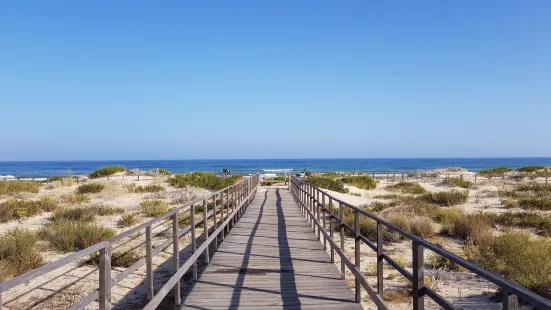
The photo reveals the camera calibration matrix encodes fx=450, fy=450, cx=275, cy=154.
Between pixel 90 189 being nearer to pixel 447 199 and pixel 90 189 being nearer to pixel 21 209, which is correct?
pixel 21 209

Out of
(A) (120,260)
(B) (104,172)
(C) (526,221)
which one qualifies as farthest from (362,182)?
(A) (120,260)

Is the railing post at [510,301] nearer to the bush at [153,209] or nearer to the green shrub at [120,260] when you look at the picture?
the green shrub at [120,260]

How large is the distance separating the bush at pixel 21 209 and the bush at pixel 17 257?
→ 616cm

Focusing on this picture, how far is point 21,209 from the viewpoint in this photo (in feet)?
53.3

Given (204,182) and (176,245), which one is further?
(204,182)

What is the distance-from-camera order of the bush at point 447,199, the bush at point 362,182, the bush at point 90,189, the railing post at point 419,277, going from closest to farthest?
the railing post at point 419,277, the bush at point 447,199, the bush at point 90,189, the bush at point 362,182

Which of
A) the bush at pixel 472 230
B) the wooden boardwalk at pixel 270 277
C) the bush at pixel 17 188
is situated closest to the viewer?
the wooden boardwalk at pixel 270 277

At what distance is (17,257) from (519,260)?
9627 mm

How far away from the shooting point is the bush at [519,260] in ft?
23.4

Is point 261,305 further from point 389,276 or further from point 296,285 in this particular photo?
point 389,276

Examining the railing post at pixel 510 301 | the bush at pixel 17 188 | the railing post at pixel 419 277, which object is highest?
the railing post at pixel 510 301

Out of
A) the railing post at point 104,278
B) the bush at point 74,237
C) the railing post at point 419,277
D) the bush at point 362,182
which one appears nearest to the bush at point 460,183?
the bush at point 362,182

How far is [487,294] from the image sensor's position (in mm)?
7023

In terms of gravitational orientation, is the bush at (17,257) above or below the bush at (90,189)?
below
